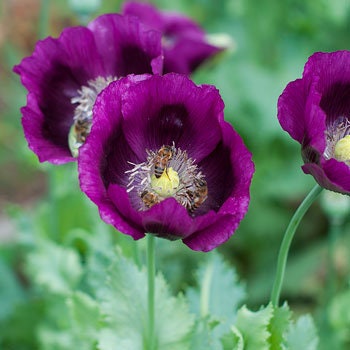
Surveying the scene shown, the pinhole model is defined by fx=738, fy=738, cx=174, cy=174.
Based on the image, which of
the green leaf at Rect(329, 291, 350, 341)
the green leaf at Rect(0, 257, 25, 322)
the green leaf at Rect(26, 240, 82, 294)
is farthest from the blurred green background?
the green leaf at Rect(329, 291, 350, 341)

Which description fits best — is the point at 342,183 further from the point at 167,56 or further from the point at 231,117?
the point at 231,117

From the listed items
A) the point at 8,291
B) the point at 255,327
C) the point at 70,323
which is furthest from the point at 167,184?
the point at 8,291

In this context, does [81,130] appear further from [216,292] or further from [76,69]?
[216,292]

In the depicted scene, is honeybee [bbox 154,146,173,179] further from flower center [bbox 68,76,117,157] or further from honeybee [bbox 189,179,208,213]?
Result: flower center [bbox 68,76,117,157]

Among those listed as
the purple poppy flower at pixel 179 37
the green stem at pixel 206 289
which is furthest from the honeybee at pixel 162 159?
the purple poppy flower at pixel 179 37

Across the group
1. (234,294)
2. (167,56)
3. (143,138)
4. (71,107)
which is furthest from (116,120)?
(167,56)

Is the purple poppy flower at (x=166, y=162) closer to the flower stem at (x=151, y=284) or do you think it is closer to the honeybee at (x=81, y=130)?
the flower stem at (x=151, y=284)
